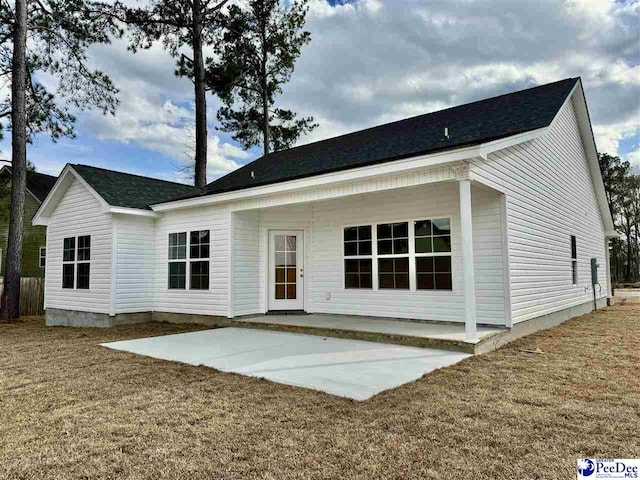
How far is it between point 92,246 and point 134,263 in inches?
47.9

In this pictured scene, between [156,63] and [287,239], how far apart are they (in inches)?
472

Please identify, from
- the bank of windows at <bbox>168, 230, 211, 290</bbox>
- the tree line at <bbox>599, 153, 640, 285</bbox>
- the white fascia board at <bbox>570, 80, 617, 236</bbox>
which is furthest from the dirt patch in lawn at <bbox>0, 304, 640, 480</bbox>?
the tree line at <bbox>599, 153, 640, 285</bbox>

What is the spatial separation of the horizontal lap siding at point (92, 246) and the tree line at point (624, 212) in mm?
33343

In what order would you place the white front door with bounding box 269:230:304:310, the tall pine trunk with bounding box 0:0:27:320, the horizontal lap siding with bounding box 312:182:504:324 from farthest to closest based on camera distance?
the tall pine trunk with bounding box 0:0:27:320 < the white front door with bounding box 269:230:304:310 < the horizontal lap siding with bounding box 312:182:504:324

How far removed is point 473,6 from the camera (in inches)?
405

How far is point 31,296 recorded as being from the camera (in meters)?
13.8

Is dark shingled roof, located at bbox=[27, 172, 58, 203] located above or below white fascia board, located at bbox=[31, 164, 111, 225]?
above

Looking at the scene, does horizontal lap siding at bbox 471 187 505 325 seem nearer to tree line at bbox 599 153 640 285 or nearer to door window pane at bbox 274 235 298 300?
door window pane at bbox 274 235 298 300

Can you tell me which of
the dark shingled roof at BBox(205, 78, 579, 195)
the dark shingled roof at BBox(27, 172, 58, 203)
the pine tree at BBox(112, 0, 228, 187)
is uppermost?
the pine tree at BBox(112, 0, 228, 187)

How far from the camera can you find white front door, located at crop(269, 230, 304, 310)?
930 centimetres

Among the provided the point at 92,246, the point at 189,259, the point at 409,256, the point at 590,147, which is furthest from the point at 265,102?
the point at 409,256

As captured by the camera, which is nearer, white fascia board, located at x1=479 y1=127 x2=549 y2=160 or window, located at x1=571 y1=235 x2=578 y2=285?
white fascia board, located at x1=479 y1=127 x2=549 y2=160

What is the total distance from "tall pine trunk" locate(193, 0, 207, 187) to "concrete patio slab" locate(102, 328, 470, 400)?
10645 mm

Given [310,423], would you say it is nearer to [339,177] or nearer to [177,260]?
[339,177]
